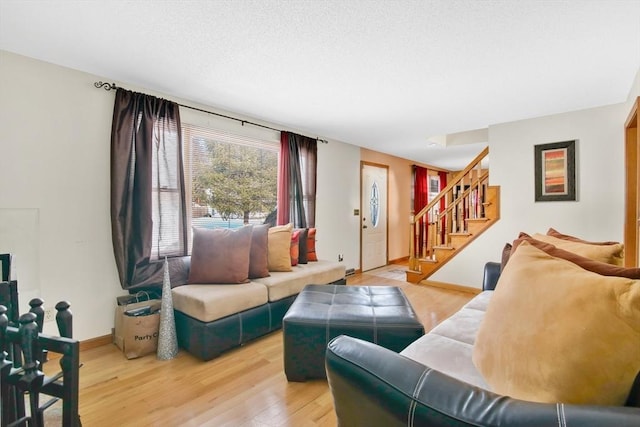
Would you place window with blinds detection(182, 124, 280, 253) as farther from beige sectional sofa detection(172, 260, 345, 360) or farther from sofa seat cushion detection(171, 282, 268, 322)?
beige sectional sofa detection(172, 260, 345, 360)

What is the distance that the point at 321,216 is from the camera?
14.5ft

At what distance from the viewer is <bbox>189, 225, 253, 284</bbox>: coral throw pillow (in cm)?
257

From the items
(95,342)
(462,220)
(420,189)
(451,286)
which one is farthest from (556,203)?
(95,342)

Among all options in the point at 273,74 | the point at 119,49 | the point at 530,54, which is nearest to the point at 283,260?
the point at 273,74

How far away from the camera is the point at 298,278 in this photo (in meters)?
2.93

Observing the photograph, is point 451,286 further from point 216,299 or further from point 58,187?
point 58,187

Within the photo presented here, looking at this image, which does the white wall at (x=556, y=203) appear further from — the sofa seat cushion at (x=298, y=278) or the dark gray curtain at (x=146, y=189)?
the dark gray curtain at (x=146, y=189)

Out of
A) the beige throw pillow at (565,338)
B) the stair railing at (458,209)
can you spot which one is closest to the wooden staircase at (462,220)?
the stair railing at (458,209)

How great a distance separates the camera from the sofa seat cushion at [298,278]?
2709 millimetres

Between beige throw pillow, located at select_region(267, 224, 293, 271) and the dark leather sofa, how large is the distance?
2.20m

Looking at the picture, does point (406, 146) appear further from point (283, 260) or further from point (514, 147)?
point (283, 260)

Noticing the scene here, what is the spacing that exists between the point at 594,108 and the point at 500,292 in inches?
138

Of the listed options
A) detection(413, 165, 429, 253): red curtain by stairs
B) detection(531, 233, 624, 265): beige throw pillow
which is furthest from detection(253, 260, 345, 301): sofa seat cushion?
detection(413, 165, 429, 253): red curtain by stairs

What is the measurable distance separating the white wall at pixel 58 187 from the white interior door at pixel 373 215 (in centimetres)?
367
